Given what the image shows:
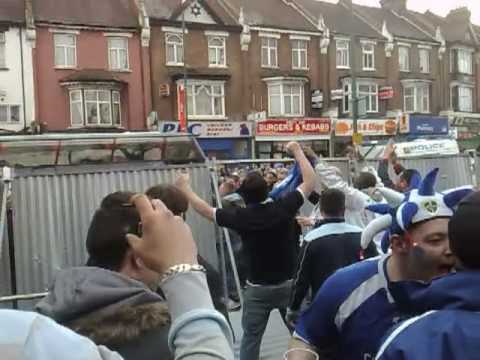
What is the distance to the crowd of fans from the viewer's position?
5.08 feet

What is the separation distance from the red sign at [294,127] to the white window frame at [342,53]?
189 inches

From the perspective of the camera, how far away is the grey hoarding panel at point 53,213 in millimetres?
5719

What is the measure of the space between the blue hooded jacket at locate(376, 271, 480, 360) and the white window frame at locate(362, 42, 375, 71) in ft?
138

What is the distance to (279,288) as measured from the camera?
5.53 meters

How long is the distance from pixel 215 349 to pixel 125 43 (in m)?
33.9

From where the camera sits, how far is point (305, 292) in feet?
15.3

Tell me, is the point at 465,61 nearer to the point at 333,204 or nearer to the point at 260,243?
the point at 260,243

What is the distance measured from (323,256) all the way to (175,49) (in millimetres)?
31852

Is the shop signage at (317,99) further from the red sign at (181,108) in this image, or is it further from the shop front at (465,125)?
the shop front at (465,125)

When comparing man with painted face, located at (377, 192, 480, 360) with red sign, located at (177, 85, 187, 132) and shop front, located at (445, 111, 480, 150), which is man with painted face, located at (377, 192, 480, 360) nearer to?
red sign, located at (177, 85, 187, 132)

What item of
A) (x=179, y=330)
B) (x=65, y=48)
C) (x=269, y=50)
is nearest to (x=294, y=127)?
(x=269, y=50)

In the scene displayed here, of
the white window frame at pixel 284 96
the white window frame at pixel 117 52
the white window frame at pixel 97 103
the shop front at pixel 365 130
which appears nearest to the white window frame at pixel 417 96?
the shop front at pixel 365 130

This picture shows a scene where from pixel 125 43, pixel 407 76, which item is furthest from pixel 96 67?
pixel 407 76

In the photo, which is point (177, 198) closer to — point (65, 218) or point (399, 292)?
point (399, 292)
